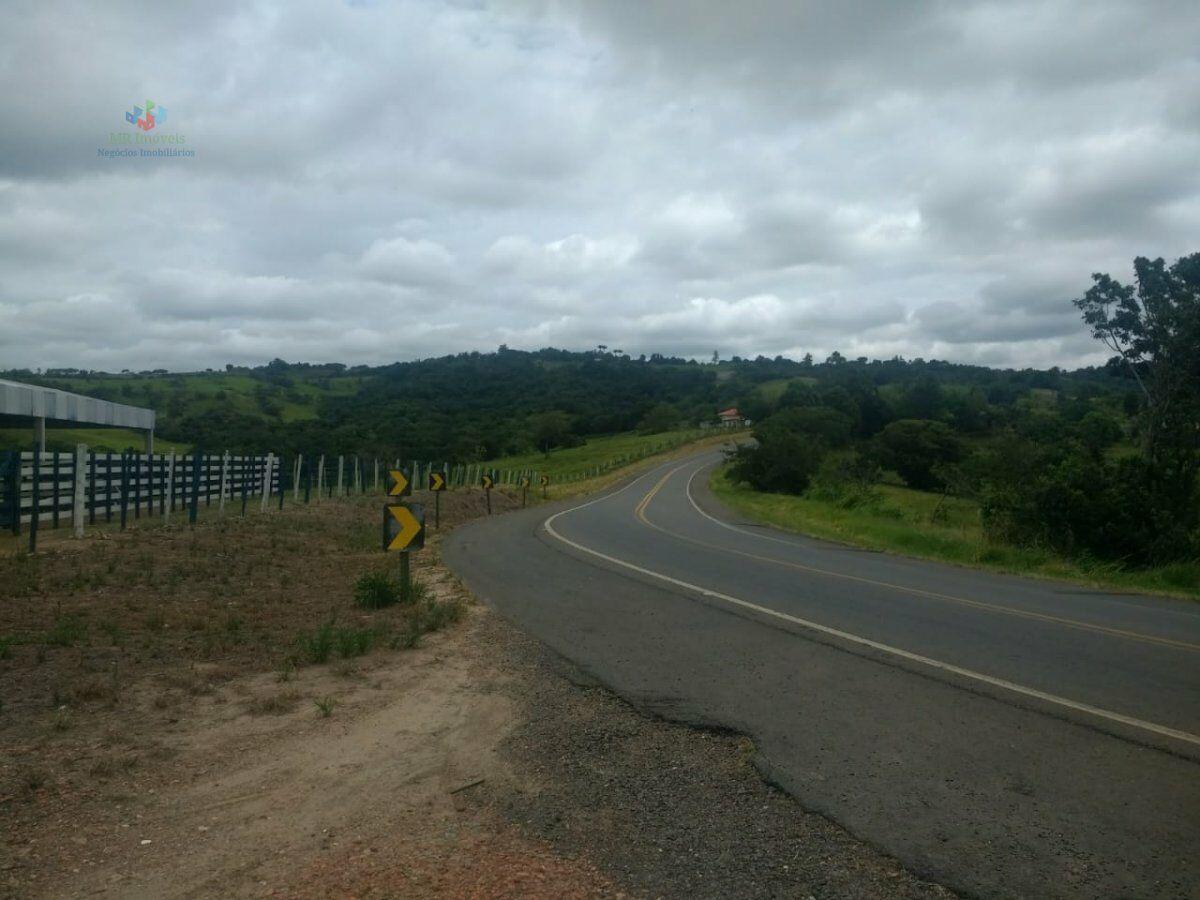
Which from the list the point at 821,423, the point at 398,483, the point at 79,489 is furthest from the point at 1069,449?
the point at 821,423

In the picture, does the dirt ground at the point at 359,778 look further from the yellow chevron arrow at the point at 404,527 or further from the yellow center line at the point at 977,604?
the yellow center line at the point at 977,604

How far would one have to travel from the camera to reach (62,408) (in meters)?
27.1

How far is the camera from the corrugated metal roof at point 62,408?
78.6 feet

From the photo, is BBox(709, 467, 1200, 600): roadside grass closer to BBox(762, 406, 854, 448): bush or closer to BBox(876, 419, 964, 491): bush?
BBox(876, 419, 964, 491): bush

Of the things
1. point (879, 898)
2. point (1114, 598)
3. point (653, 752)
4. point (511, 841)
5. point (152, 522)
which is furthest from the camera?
point (152, 522)

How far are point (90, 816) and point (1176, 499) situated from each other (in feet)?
73.1

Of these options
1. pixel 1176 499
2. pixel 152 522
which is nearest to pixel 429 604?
pixel 152 522

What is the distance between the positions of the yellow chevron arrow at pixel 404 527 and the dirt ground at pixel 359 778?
4.43 ft

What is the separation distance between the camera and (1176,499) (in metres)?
Result: 20.5

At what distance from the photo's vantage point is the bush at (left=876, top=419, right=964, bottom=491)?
7294 cm

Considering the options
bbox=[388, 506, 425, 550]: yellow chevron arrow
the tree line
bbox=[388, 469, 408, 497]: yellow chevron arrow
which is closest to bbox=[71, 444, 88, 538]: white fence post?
bbox=[388, 469, 408, 497]: yellow chevron arrow

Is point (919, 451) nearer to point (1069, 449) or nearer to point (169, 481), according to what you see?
point (1069, 449)

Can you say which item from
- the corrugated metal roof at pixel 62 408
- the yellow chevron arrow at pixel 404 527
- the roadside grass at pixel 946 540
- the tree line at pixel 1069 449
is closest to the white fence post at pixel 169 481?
the corrugated metal roof at pixel 62 408

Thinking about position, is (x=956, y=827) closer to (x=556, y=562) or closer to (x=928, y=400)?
(x=556, y=562)
